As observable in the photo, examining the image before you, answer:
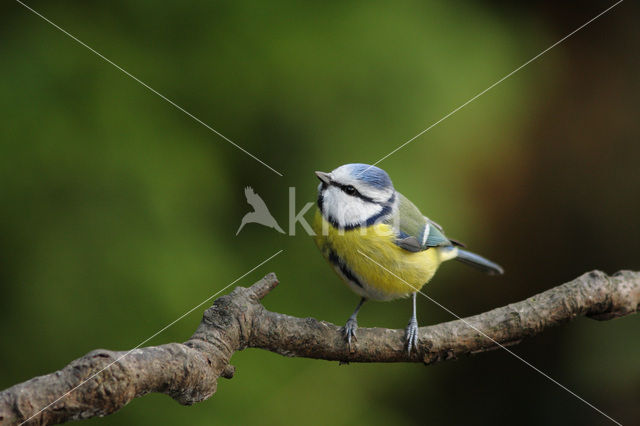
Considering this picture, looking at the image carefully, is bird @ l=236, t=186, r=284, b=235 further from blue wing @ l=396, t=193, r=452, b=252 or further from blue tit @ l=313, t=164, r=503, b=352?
blue wing @ l=396, t=193, r=452, b=252

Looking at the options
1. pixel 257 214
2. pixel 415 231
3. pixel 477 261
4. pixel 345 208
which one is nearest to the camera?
pixel 345 208

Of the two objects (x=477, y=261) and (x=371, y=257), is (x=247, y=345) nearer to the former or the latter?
(x=371, y=257)

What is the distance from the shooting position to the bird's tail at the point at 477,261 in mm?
2031

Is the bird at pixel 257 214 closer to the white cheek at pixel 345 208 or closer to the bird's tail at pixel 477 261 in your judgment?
the white cheek at pixel 345 208

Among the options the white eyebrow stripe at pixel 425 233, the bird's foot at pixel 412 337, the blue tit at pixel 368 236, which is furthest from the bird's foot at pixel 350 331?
the white eyebrow stripe at pixel 425 233

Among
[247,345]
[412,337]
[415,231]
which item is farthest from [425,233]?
[247,345]

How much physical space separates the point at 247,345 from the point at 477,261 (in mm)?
976

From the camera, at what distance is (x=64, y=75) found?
1779 millimetres

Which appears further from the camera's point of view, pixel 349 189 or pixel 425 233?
pixel 425 233

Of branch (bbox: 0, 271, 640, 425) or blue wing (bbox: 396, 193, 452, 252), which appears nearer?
branch (bbox: 0, 271, 640, 425)

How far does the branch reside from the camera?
93 centimetres

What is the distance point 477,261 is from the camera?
2043 millimetres

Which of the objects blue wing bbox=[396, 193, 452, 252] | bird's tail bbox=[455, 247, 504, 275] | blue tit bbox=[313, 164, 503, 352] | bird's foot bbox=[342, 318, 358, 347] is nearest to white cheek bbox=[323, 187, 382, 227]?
blue tit bbox=[313, 164, 503, 352]

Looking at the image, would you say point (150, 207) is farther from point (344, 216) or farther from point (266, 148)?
point (344, 216)
